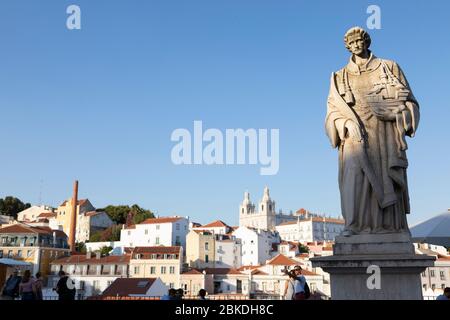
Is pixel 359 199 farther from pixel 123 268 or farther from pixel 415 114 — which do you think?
pixel 123 268

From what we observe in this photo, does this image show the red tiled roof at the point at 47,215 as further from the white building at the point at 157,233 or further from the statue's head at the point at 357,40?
the statue's head at the point at 357,40

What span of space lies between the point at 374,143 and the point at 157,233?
7537cm

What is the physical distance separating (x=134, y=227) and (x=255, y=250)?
2290 cm

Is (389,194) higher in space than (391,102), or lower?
lower

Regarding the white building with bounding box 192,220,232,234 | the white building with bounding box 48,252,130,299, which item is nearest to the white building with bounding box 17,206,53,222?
the white building with bounding box 192,220,232,234

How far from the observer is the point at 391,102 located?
5922 millimetres

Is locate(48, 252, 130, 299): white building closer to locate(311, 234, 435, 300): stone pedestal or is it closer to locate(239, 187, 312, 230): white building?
locate(311, 234, 435, 300): stone pedestal

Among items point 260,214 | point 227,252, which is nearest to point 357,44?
point 227,252

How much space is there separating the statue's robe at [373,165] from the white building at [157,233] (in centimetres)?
7343

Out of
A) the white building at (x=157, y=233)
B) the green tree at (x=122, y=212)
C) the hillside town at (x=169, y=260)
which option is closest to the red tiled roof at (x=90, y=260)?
the hillside town at (x=169, y=260)

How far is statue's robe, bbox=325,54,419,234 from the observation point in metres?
5.73

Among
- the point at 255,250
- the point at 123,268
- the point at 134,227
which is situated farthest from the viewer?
the point at 134,227

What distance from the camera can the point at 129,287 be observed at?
138ft
